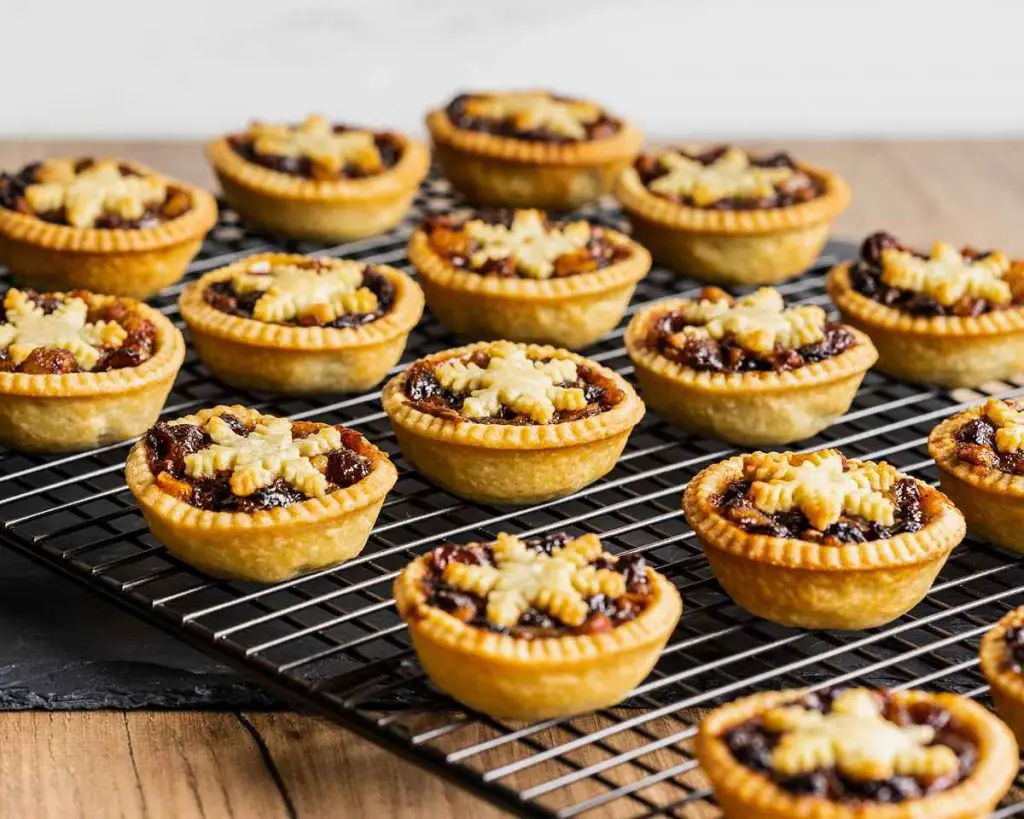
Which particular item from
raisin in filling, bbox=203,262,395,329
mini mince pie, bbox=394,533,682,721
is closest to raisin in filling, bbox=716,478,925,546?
mini mince pie, bbox=394,533,682,721

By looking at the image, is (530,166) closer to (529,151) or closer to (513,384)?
(529,151)

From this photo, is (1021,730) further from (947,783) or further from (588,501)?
(588,501)

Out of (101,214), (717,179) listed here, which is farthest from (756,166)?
(101,214)

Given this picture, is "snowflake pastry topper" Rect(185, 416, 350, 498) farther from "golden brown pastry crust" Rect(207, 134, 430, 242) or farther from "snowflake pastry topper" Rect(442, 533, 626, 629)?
"golden brown pastry crust" Rect(207, 134, 430, 242)

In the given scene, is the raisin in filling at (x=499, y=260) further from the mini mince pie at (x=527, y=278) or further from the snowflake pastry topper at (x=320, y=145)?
the snowflake pastry topper at (x=320, y=145)

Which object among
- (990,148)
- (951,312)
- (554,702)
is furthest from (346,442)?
(990,148)
